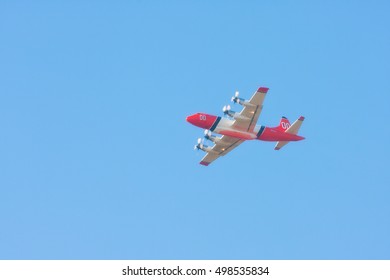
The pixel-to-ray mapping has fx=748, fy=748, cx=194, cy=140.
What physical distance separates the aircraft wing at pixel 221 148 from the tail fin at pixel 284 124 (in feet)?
19.0

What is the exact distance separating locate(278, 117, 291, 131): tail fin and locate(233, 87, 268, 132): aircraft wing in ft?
20.1

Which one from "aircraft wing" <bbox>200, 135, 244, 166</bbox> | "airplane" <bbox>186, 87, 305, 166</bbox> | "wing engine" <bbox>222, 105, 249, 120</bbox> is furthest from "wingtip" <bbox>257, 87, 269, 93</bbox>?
"aircraft wing" <bbox>200, 135, 244, 166</bbox>

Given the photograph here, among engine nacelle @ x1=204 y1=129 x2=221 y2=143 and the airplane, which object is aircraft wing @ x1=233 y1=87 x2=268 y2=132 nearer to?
the airplane

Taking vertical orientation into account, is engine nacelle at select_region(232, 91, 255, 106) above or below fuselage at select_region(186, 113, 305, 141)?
above

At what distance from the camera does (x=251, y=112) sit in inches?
3642

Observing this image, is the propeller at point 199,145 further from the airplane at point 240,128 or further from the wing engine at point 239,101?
the wing engine at point 239,101

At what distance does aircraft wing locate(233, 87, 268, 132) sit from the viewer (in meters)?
90.9

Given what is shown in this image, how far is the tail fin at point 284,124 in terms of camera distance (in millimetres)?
99194

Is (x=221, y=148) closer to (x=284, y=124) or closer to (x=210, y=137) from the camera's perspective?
(x=210, y=137)

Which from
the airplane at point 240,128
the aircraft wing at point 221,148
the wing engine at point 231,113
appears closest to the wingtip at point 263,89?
the airplane at point 240,128
